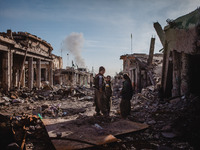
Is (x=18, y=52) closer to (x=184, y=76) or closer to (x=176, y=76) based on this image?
(x=176, y=76)

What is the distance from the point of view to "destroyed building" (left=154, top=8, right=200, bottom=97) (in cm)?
569

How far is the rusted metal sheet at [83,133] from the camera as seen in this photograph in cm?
313

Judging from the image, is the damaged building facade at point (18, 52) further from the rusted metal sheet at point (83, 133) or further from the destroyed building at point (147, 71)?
the destroyed building at point (147, 71)

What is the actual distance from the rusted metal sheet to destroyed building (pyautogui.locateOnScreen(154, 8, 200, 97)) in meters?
3.54

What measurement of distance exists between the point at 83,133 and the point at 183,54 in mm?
5415

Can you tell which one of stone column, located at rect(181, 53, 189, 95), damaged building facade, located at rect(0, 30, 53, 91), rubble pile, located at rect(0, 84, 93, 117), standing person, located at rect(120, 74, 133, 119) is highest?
damaged building facade, located at rect(0, 30, 53, 91)

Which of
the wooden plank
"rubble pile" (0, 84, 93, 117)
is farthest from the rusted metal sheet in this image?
"rubble pile" (0, 84, 93, 117)

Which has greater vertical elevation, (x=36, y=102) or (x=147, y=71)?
(x=147, y=71)

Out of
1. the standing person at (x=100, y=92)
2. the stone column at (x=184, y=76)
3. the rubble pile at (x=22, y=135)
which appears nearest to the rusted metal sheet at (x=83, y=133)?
the rubble pile at (x=22, y=135)

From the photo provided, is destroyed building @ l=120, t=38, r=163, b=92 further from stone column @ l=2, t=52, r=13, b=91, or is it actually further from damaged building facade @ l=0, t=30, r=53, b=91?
stone column @ l=2, t=52, r=13, b=91

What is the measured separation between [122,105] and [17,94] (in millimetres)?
8849

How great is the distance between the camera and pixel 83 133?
371 cm

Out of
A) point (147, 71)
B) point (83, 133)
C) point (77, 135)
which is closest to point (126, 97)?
point (83, 133)

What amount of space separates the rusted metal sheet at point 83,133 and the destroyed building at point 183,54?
3.54m
